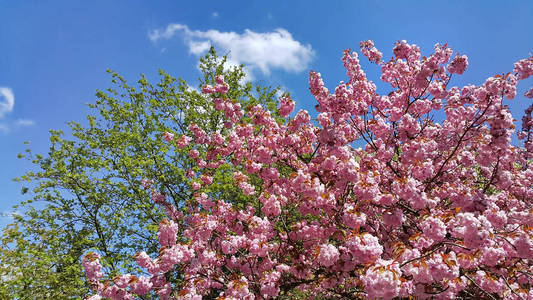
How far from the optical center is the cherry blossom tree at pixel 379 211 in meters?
4.14

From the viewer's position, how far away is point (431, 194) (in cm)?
648

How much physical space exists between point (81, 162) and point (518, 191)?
53.3 feet

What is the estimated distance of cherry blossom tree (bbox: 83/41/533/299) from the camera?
4.14m

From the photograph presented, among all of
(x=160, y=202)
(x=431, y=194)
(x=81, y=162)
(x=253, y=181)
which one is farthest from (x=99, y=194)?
(x=431, y=194)

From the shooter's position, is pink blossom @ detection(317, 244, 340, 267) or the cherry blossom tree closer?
the cherry blossom tree

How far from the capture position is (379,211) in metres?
6.35

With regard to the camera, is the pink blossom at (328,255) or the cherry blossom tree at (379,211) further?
the pink blossom at (328,255)

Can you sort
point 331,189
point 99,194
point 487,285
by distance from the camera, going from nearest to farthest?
point 487,285 → point 331,189 → point 99,194

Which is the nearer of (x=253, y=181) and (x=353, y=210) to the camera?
(x=353, y=210)

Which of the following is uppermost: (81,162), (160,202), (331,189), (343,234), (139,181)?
(81,162)

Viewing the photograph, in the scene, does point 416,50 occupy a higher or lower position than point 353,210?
higher

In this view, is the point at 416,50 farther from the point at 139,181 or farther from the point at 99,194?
the point at 99,194

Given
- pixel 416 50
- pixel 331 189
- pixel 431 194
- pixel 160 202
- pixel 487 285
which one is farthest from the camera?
pixel 160 202

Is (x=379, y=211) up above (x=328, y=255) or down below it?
above
